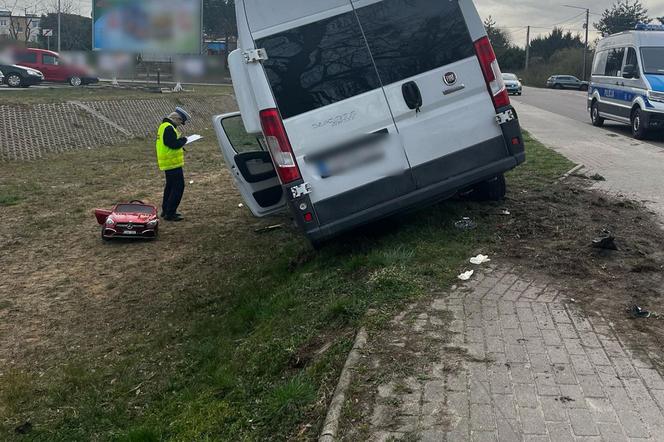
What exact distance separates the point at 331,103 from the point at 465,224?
1.88 m

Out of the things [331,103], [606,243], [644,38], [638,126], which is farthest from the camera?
[644,38]

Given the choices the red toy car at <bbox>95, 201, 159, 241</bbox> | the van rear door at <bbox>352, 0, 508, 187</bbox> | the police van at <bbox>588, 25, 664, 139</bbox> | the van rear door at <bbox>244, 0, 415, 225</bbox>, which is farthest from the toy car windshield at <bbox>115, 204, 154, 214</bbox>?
the police van at <bbox>588, 25, 664, 139</bbox>

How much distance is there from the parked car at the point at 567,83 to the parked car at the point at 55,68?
41.3 metres

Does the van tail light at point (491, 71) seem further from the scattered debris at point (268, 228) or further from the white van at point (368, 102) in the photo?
the scattered debris at point (268, 228)

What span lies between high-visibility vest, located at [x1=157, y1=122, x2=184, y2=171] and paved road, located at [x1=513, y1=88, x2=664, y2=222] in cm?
598

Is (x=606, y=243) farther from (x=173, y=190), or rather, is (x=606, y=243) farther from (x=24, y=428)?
(x=173, y=190)

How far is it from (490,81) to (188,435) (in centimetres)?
418

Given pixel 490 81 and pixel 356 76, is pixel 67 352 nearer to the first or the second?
pixel 356 76

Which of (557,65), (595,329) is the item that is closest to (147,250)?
(595,329)

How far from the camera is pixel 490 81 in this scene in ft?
19.7

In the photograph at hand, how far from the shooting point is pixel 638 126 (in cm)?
1526

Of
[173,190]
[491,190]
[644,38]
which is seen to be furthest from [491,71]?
[644,38]

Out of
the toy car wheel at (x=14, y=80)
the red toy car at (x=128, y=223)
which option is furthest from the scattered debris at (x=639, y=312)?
the toy car wheel at (x=14, y=80)

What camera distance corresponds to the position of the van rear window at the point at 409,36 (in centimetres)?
583
